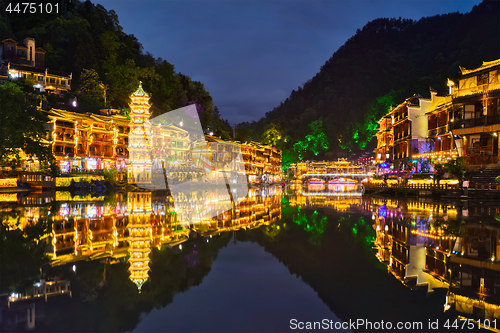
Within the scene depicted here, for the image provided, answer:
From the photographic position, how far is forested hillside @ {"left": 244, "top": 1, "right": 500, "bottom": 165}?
7125 centimetres

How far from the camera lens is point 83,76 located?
6091 centimetres

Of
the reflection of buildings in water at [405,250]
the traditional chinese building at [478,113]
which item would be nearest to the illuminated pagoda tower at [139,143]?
the reflection of buildings in water at [405,250]

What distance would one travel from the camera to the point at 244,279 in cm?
621

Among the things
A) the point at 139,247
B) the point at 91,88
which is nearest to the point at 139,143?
the point at 91,88

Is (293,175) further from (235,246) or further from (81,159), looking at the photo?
(235,246)

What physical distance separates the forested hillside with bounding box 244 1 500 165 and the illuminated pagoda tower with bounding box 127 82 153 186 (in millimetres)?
57904

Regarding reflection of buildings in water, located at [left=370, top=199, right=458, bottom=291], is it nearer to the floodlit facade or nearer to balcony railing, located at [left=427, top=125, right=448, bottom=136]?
the floodlit facade

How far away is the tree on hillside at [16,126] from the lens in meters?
30.7

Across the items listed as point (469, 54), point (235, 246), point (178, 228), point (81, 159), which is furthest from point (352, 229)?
point (469, 54)

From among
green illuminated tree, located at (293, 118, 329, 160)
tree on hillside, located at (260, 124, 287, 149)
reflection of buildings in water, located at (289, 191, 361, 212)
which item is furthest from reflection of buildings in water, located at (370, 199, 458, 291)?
green illuminated tree, located at (293, 118, 329, 160)

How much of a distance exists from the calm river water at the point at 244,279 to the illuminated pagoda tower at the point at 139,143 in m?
28.5

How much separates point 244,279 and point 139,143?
35768mm

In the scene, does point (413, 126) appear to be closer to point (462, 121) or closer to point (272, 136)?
point (462, 121)

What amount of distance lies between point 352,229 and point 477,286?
618cm
